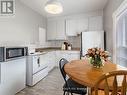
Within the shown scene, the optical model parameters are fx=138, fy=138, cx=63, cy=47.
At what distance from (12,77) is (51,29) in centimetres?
371

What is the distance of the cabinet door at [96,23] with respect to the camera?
17.2 feet

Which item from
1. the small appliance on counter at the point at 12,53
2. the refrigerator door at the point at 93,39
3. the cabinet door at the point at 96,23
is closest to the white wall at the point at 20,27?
the small appliance on counter at the point at 12,53

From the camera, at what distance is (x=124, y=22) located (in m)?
3.12

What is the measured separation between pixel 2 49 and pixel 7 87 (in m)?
0.79

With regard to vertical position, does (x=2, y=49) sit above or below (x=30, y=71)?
above

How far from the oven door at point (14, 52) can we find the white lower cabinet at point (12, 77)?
12cm

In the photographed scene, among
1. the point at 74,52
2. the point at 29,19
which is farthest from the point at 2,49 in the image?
the point at 74,52

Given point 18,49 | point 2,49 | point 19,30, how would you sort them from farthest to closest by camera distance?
point 19,30 → point 18,49 → point 2,49

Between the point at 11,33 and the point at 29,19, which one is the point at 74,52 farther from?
the point at 11,33

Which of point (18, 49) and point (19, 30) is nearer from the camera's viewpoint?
point (18, 49)

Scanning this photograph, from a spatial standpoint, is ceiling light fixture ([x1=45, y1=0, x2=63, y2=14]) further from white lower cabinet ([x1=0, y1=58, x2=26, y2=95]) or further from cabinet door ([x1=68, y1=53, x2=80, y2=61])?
cabinet door ([x1=68, y1=53, x2=80, y2=61])

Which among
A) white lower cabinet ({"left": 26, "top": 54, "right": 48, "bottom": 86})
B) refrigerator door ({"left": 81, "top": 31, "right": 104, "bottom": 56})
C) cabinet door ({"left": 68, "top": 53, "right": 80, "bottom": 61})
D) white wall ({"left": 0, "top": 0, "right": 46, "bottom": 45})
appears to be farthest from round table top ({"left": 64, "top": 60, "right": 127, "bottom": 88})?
cabinet door ({"left": 68, "top": 53, "right": 80, "bottom": 61})

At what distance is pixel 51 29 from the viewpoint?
626cm

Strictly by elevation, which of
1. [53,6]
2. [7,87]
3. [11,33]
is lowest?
[7,87]
